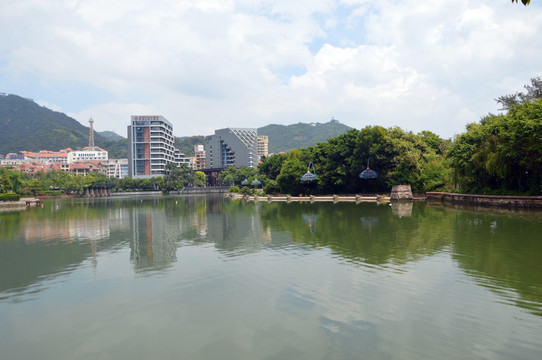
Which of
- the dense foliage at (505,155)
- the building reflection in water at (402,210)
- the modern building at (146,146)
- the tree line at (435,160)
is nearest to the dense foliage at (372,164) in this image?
the tree line at (435,160)

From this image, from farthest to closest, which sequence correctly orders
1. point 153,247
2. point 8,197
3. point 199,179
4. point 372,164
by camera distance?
point 199,179, point 8,197, point 372,164, point 153,247

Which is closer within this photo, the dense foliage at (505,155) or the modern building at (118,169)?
the dense foliage at (505,155)

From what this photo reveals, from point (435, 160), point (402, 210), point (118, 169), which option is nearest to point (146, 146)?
point (118, 169)

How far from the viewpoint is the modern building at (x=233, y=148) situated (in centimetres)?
17118

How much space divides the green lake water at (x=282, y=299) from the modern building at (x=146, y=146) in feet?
437

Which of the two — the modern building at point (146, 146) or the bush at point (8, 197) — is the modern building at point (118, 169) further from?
the bush at point (8, 197)

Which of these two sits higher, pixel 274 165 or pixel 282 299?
pixel 274 165

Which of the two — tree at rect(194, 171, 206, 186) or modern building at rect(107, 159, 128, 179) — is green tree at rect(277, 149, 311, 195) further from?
modern building at rect(107, 159, 128, 179)

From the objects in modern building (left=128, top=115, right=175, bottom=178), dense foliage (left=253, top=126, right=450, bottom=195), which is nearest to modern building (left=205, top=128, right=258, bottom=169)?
modern building (left=128, top=115, right=175, bottom=178)

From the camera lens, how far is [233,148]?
174625mm

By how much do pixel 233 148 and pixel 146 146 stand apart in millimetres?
41202

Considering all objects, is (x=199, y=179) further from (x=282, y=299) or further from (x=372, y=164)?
(x=282, y=299)

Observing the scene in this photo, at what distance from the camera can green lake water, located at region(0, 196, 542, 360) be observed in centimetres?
737

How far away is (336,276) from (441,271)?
3415mm
